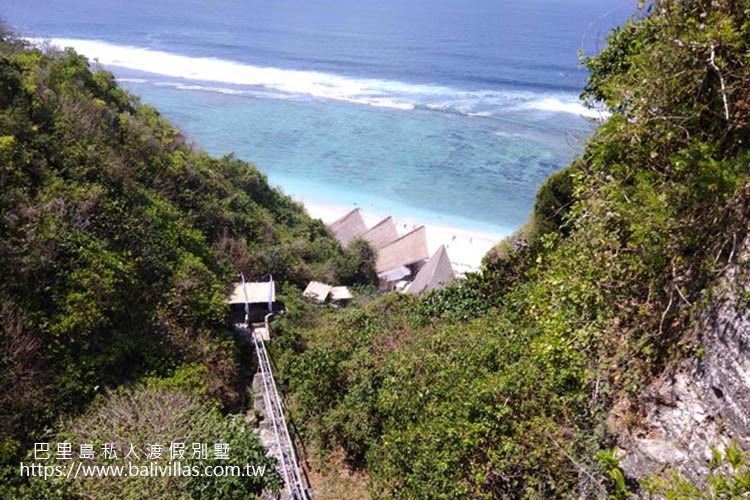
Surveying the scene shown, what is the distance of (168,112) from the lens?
42.2 meters

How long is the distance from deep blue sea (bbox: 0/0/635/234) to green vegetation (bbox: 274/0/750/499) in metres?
2.24

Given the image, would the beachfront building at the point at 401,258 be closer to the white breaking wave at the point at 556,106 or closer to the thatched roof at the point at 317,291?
the thatched roof at the point at 317,291

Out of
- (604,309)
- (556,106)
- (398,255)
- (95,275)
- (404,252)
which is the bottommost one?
(398,255)

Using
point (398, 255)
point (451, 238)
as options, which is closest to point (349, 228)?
point (398, 255)

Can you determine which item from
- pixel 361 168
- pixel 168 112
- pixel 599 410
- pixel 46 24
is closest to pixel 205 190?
pixel 599 410

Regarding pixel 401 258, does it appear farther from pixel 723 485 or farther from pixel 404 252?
pixel 723 485

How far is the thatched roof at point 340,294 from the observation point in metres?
16.8

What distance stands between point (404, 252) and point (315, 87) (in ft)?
115

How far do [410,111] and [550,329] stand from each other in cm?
4254

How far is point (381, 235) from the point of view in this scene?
23.8m

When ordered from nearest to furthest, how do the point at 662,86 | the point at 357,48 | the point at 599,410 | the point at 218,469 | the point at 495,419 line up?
1. the point at 662,86
2. the point at 599,410
3. the point at 495,419
4. the point at 218,469
5. the point at 357,48

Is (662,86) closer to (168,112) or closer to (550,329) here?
(550,329)

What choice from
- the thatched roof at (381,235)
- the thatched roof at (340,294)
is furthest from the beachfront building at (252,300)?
the thatched roof at (381,235)

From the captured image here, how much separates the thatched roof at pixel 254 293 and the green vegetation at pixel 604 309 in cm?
635
